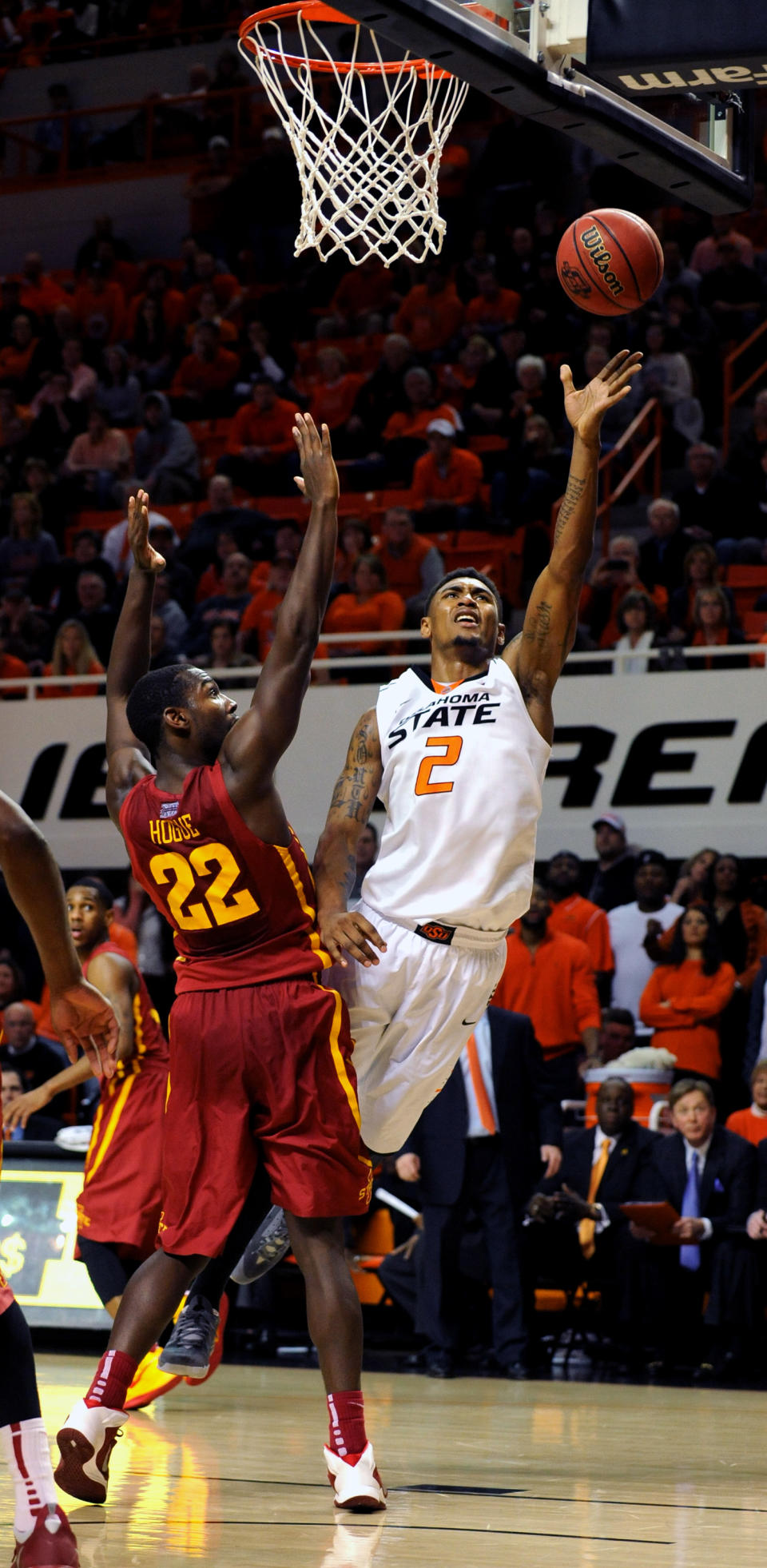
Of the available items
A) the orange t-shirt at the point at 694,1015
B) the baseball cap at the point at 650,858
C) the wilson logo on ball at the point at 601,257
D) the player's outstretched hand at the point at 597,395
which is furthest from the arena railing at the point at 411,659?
the player's outstretched hand at the point at 597,395

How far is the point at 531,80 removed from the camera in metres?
5.69

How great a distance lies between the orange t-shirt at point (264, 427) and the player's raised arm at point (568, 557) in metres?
10.7

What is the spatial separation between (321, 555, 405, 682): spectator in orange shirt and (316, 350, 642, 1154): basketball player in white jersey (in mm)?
7529

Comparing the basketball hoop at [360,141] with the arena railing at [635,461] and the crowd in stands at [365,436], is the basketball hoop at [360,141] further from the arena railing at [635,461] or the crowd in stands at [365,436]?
the arena railing at [635,461]

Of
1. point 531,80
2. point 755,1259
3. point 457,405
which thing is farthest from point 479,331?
point 531,80

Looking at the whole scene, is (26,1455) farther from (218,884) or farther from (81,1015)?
(218,884)

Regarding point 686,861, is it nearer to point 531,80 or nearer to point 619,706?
point 619,706

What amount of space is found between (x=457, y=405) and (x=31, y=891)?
1266cm

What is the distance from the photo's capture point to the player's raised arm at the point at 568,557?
551 centimetres

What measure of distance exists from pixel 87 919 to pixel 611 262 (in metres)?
3.24

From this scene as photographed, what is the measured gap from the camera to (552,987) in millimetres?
10844

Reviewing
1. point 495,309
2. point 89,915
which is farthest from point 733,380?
point 89,915

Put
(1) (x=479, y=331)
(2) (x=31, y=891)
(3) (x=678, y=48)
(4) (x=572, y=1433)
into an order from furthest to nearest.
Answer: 1. (1) (x=479, y=331)
2. (4) (x=572, y=1433)
3. (3) (x=678, y=48)
4. (2) (x=31, y=891)

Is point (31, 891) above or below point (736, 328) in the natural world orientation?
below
